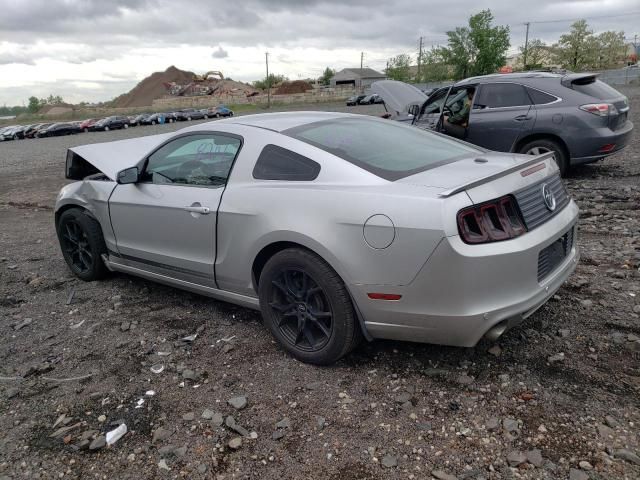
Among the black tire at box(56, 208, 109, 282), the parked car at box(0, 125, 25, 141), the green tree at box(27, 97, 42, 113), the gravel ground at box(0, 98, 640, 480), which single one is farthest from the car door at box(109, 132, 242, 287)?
the green tree at box(27, 97, 42, 113)

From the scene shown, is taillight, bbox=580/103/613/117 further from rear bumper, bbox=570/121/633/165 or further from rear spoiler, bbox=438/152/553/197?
rear spoiler, bbox=438/152/553/197

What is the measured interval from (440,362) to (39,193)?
10.9 m

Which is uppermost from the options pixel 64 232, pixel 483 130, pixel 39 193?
pixel 483 130

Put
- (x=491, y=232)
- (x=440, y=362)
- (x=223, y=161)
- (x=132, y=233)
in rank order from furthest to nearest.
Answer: (x=132, y=233)
(x=223, y=161)
(x=440, y=362)
(x=491, y=232)

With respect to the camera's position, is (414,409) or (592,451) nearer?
(592,451)

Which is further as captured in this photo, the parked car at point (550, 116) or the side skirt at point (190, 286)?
the parked car at point (550, 116)

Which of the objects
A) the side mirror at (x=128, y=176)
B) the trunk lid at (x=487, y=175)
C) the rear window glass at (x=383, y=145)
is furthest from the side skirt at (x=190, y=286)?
the trunk lid at (x=487, y=175)

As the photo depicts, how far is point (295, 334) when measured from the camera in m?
3.41

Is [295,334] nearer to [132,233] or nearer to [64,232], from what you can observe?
[132,233]

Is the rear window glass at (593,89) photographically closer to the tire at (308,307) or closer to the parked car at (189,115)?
the tire at (308,307)

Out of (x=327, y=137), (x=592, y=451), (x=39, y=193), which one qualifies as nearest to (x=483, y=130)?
(x=327, y=137)

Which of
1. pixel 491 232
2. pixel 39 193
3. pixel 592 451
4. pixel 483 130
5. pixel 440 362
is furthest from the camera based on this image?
pixel 39 193

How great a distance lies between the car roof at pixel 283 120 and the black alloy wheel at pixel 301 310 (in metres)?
1.08

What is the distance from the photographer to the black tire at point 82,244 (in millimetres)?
4844
